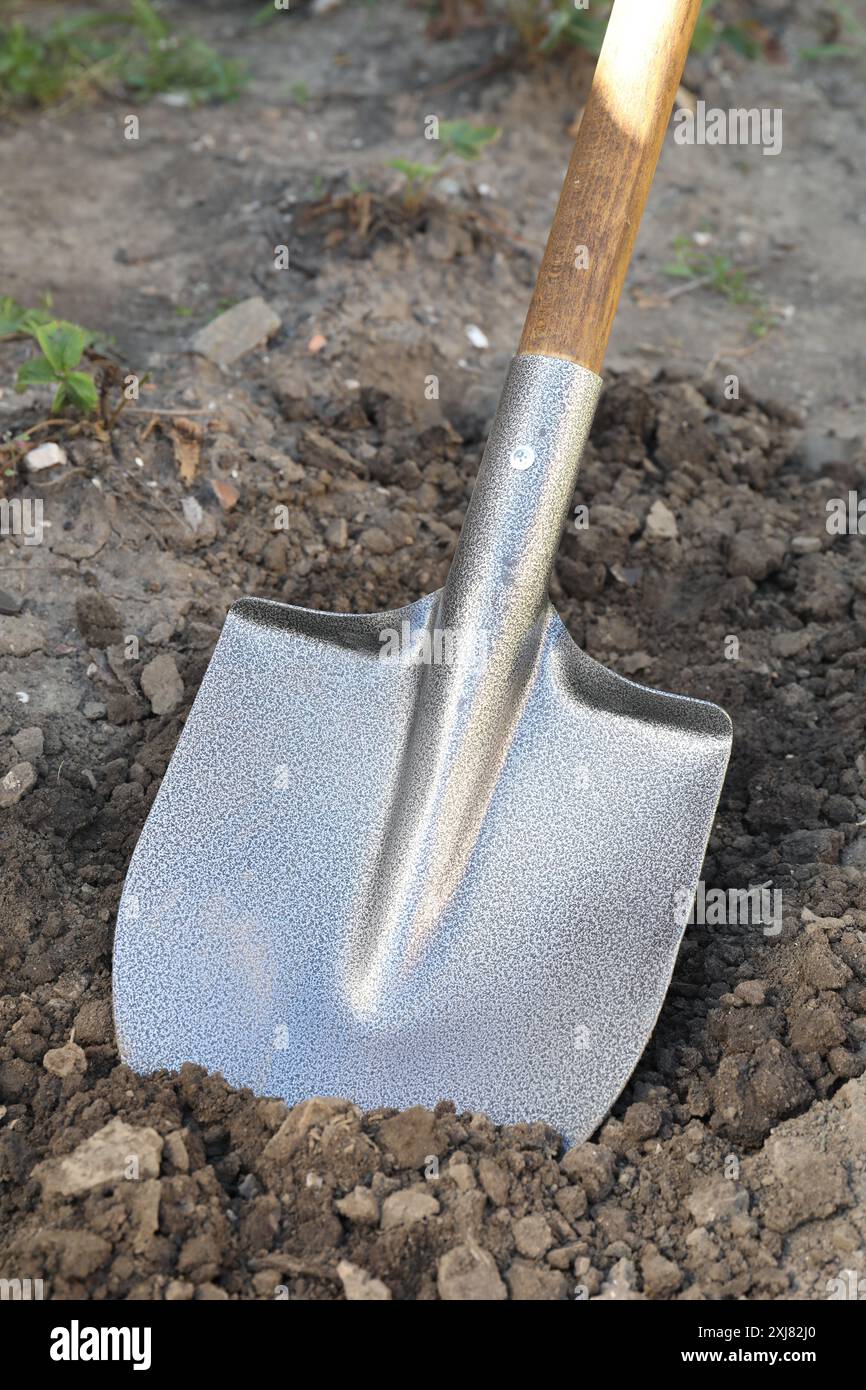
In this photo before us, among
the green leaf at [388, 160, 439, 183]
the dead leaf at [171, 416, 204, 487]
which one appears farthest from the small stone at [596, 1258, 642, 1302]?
the green leaf at [388, 160, 439, 183]

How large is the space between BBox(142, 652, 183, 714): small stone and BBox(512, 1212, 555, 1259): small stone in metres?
1.12

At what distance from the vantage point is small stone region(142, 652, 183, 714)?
245cm

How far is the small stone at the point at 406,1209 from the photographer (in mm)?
1743

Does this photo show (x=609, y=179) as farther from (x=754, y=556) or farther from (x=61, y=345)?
(x=61, y=345)

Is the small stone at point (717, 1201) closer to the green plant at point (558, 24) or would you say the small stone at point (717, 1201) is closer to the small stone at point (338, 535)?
the small stone at point (338, 535)

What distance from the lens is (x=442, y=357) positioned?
10.8 feet

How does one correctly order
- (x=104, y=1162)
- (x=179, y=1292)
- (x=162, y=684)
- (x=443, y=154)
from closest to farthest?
(x=179, y=1292) < (x=104, y=1162) < (x=162, y=684) < (x=443, y=154)

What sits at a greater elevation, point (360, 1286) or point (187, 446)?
point (187, 446)

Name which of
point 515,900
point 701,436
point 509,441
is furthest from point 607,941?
point 701,436

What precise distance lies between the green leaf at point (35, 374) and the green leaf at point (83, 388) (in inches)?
1.3

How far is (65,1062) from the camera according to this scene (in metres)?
1.91

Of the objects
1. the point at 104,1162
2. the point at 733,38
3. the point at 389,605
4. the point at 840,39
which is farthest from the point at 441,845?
the point at 840,39

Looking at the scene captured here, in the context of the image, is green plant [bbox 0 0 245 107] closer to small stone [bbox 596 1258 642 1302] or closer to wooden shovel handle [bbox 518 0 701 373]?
wooden shovel handle [bbox 518 0 701 373]

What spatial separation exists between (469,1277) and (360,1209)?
0.16 metres
